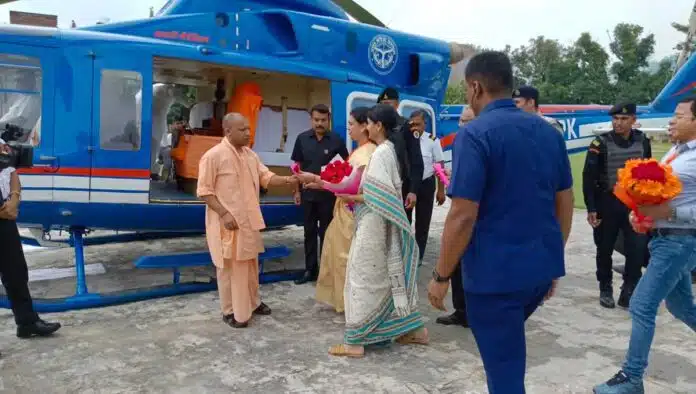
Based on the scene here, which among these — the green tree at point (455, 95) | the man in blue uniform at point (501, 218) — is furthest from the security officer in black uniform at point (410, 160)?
the green tree at point (455, 95)

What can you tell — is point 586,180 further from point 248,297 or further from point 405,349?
point 248,297

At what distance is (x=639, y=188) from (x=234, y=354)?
8.85 ft

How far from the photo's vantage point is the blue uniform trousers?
2.25 metres

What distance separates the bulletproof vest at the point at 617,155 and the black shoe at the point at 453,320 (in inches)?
70.5

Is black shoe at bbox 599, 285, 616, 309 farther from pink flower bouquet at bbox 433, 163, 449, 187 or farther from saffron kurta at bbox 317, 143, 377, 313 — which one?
saffron kurta at bbox 317, 143, 377, 313

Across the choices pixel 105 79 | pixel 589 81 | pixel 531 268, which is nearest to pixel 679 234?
pixel 531 268

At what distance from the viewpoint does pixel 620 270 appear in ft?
19.6

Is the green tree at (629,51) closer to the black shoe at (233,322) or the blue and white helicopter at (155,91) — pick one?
the blue and white helicopter at (155,91)

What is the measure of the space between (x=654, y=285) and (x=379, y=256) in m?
1.64

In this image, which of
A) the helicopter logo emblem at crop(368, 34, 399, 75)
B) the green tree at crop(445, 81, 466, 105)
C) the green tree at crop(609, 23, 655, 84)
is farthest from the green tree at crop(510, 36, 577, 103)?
the helicopter logo emblem at crop(368, 34, 399, 75)

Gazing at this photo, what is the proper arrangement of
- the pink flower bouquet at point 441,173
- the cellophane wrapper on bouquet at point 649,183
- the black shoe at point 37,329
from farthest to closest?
the pink flower bouquet at point 441,173 → the black shoe at point 37,329 → the cellophane wrapper on bouquet at point 649,183

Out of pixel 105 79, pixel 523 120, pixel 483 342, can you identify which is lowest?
pixel 483 342

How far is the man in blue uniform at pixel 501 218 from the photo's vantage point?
2.16m

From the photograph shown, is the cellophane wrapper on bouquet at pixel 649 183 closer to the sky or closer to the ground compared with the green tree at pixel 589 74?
closer to the ground
